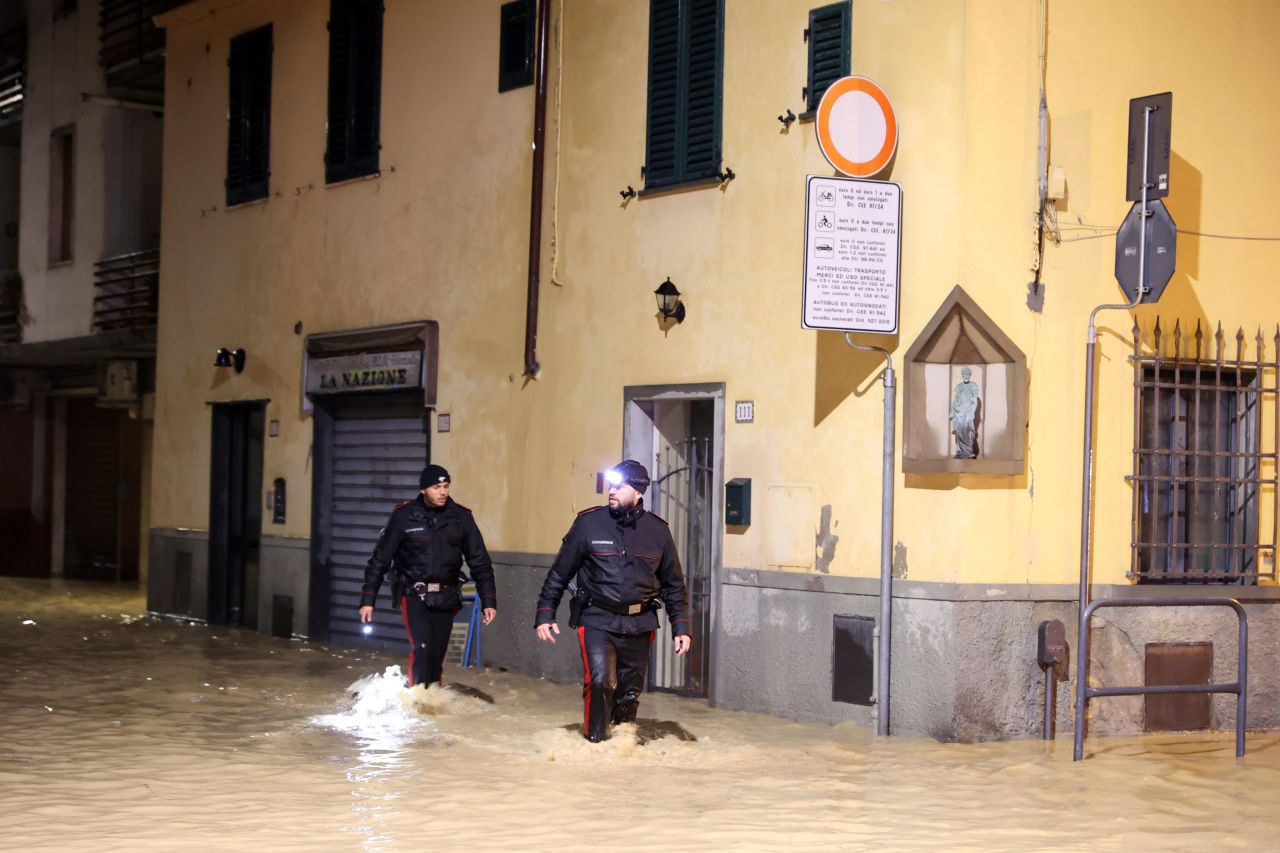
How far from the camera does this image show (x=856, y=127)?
11180 mm

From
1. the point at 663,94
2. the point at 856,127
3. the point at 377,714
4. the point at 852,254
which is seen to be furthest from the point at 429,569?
the point at 856,127

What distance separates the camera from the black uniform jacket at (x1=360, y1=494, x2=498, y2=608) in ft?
39.4

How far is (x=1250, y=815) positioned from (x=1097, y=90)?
5.17 metres

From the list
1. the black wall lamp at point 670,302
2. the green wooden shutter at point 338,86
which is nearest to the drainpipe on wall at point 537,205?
the black wall lamp at point 670,302

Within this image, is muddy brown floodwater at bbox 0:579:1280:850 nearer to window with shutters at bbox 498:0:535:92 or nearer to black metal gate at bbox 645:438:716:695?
black metal gate at bbox 645:438:716:695

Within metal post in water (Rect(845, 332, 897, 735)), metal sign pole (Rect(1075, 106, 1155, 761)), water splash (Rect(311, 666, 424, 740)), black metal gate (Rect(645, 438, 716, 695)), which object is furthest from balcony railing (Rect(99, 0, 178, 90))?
metal sign pole (Rect(1075, 106, 1155, 761))

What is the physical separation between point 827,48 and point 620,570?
13.7 feet

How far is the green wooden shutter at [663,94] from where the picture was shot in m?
13.1

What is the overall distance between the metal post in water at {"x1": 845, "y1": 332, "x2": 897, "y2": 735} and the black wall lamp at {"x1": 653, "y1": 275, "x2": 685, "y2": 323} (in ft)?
6.70

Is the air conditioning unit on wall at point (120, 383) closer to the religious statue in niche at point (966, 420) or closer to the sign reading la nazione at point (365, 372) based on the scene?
the sign reading la nazione at point (365, 372)

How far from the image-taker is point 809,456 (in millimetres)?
11898

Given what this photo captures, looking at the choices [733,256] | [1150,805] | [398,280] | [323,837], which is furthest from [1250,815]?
[398,280]

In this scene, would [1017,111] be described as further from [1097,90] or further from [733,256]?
[733,256]

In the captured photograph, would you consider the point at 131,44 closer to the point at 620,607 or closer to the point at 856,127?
the point at 856,127
